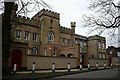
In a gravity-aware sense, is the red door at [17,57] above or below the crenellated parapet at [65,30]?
below

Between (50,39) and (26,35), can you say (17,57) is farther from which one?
(50,39)

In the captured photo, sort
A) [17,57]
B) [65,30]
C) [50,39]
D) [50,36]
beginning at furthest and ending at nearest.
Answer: [65,30], [50,36], [50,39], [17,57]

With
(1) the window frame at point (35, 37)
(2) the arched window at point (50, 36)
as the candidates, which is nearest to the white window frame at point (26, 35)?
(1) the window frame at point (35, 37)

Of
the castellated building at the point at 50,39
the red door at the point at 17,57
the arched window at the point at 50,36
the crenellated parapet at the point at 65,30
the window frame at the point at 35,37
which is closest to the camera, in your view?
the red door at the point at 17,57

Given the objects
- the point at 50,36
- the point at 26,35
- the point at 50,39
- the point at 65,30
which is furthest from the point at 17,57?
the point at 65,30

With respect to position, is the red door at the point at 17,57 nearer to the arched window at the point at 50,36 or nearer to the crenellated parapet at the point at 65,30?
the arched window at the point at 50,36

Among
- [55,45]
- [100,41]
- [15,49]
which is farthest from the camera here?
[100,41]

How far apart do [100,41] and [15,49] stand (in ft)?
145

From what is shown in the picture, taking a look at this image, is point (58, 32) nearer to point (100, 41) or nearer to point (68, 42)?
point (68, 42)

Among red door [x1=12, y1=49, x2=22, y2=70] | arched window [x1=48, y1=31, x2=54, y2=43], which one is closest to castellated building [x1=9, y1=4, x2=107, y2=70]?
arched window [x1=48, y1=31, x2=54, y2=43]

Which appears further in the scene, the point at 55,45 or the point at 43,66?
the point at 55,45

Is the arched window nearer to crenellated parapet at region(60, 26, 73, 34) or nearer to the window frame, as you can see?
the window frame

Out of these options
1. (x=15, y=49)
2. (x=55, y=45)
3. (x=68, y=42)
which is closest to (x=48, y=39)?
(x=55, y=45)

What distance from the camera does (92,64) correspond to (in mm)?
43125
